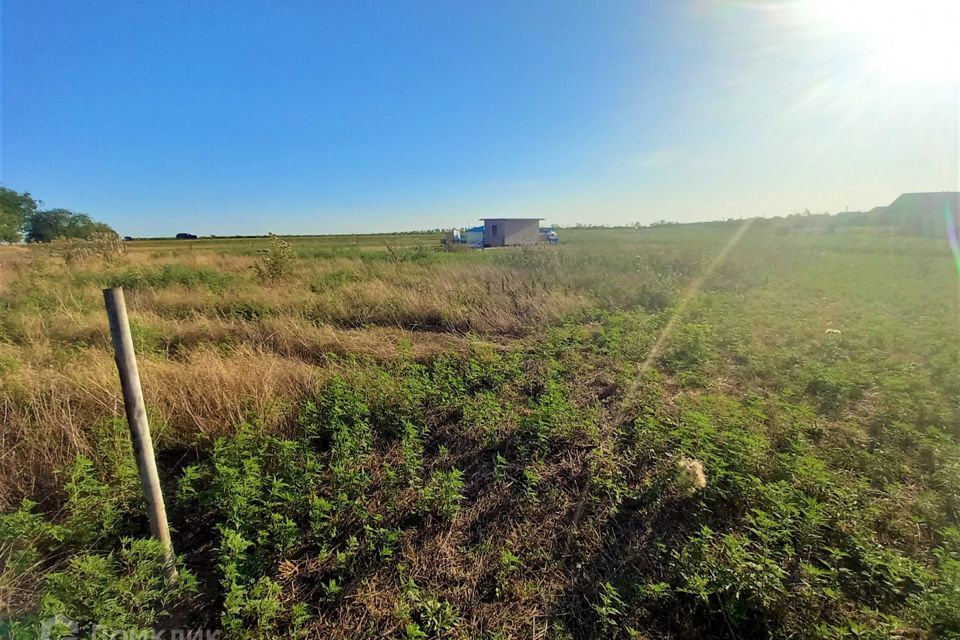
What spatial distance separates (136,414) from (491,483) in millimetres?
2116

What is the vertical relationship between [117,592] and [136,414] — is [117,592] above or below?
below

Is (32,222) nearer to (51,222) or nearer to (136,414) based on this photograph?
(51,222)

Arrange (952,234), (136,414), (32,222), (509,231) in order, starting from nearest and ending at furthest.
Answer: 1. (136,414)
2. (952,234)
3. (509,231)
4. (32,222)

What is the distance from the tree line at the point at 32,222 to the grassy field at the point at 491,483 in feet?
112

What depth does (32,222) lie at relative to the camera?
45812mm

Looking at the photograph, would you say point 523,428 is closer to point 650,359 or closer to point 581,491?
point 581,491

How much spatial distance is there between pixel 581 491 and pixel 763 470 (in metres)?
1.35

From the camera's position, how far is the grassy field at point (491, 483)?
184 centimetres

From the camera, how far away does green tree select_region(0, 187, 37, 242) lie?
98.2 ft

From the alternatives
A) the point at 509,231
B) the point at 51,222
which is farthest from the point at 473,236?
the point at 51,222

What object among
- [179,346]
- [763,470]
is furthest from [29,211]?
[763,470]

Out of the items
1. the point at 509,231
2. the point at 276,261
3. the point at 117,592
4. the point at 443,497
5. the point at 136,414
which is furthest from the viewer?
the point at 509,231

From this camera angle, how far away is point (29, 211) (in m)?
41.8

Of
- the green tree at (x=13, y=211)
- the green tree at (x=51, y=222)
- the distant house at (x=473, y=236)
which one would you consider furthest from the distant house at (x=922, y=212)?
the green tree at (x=51, y=222)
